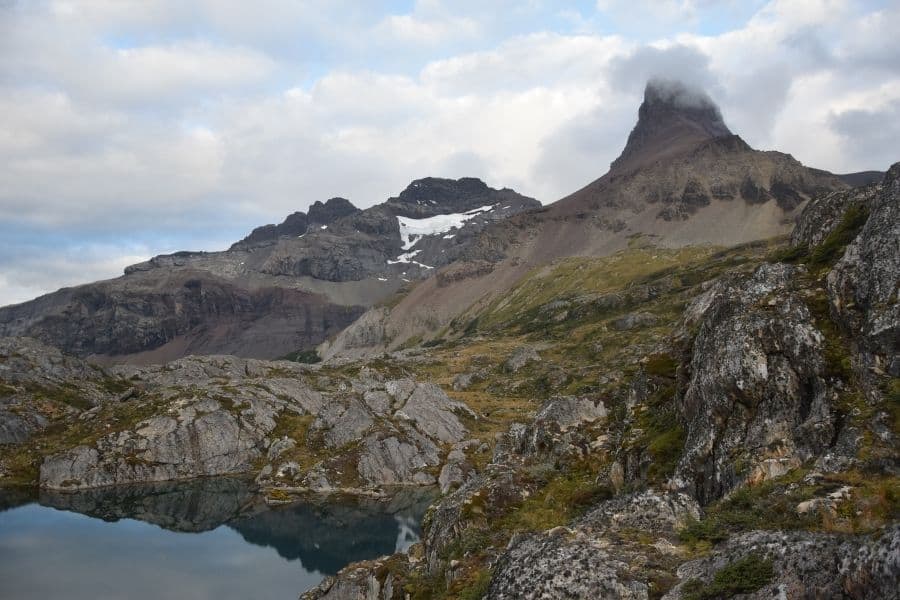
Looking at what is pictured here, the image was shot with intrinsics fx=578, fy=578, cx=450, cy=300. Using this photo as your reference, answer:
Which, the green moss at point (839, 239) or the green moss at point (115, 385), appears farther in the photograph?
the green moss at point (115, 385)

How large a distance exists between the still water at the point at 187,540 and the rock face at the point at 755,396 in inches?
1925

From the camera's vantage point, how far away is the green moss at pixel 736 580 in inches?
447

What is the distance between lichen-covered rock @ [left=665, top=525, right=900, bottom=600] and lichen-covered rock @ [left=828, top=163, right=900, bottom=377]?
445 inches

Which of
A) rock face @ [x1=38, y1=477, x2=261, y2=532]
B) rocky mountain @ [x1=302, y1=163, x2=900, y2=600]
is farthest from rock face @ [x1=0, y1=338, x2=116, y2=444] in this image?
rocky mountain @ [x1=302, y1=163, x2=900, y2=600]

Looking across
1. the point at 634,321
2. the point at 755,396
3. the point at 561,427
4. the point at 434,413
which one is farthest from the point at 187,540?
the point at 634,321

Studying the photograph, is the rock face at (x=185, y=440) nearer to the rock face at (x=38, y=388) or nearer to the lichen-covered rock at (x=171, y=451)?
the lichen-covered rock at (x=171, y=451)

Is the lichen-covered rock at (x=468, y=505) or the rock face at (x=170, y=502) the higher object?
the lichen-covered rock at (x=468, y=505)

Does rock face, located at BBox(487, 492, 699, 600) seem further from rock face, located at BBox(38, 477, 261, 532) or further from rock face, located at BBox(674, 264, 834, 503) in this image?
rock face, located at BBox(38, 477, 261, 532)

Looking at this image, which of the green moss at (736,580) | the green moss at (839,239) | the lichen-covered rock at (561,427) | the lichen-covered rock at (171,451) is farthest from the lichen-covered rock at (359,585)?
the lichen-covered rock at (171,451)

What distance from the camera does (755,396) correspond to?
2228 centimetres

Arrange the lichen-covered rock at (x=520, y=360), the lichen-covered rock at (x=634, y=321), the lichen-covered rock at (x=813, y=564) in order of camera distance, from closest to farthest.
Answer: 1. the lichen-covered rock at (x=813, y=564)
2. the lichen-covered rock at (x=520, y=360)
3. the lichen-covered rock at (x=634, y=321)

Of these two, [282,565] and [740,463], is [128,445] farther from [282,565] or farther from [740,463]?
[740,463]

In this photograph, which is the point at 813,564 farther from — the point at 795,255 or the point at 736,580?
the point at 795,255

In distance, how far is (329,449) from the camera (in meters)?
96.5
